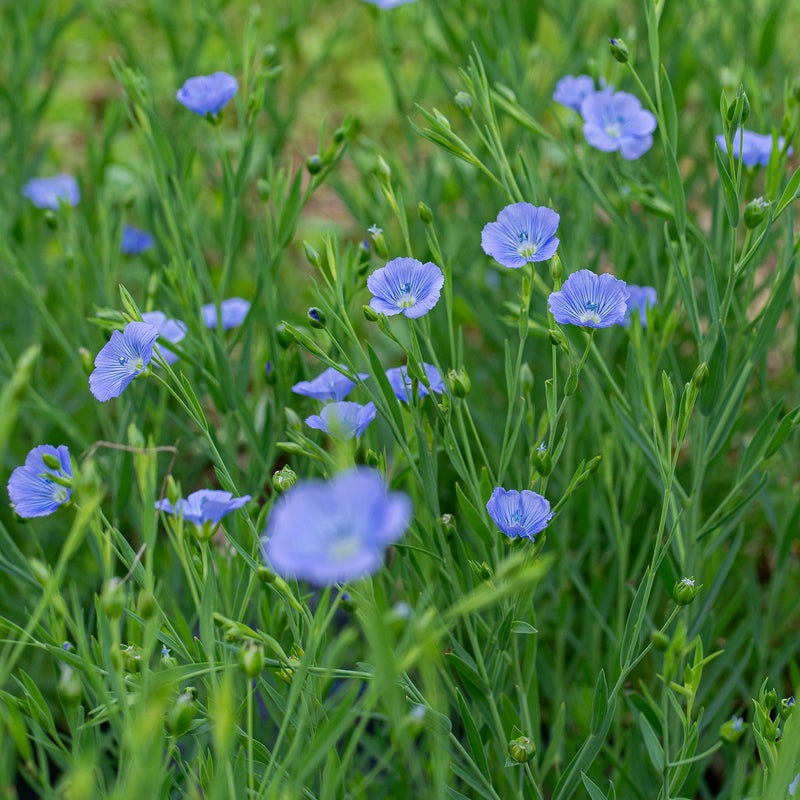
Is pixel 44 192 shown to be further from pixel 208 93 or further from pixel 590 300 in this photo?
pixel 590 300

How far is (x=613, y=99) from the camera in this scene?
144cm

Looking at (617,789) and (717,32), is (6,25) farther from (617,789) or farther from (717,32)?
(617,789)

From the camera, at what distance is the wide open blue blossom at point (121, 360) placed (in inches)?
37.9

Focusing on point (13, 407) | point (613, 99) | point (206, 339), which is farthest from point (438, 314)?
point (13, 407)

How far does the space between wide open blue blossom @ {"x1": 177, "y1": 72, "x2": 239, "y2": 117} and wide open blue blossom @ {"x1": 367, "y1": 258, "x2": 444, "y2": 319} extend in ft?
1.75

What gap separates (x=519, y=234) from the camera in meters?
1.08

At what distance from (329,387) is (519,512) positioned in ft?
1.07

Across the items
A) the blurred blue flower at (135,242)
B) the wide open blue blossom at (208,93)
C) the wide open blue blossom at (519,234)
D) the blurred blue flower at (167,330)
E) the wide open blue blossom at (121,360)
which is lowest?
the blurred blue flower at (135,242)

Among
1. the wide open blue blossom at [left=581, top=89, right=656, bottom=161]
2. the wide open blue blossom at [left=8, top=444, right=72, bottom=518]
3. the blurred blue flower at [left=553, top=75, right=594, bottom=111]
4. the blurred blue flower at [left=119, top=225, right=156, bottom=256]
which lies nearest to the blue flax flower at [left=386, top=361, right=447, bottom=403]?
the wide open blue blossom at [left=8, top=444, right=72, bottom=518]

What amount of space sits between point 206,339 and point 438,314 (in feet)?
3.31

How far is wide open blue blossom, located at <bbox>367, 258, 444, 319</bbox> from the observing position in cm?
100

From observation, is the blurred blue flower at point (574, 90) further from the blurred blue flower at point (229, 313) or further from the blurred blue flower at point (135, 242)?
the blurred blue flower at point (135, 242)

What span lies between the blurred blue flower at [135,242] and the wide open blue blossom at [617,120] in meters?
1.01

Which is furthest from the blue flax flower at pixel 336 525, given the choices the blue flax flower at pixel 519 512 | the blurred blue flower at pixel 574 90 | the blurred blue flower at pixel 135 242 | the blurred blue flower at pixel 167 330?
the blurred blue flower at pixel 135 242
